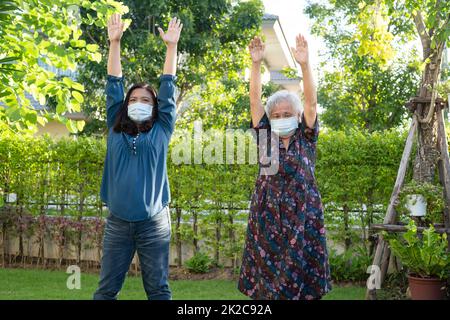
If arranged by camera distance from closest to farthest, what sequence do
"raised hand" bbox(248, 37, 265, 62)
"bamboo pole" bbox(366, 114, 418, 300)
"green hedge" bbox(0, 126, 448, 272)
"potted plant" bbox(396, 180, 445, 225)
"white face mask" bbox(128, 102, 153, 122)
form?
"white face mask" bbox(128, 102, 153, 122), "raised hand" bbox(248, 37, 265, 62), "potted plant" bbox(396, 180, 445, 225), "bamboo pole" bbox(366, 114, 418, 300), "green hedge" bbox(0, 126, 448, 272)

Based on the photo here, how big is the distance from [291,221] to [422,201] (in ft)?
8.91

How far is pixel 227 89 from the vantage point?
492 inches

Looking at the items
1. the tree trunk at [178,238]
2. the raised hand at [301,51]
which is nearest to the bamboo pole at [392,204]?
the tree trunk at [178,238]

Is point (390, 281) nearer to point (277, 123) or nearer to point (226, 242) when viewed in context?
point (226, 242)

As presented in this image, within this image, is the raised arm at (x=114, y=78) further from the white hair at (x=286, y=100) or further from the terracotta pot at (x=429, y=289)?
the terracotta pot at (x=429, y=289)

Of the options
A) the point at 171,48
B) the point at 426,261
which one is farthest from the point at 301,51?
the point at 426,261

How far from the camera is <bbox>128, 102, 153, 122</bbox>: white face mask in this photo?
3316 millimetres

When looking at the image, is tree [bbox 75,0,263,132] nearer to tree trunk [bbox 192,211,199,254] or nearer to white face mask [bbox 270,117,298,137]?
tree trunk [bbox 192,211,199,254]

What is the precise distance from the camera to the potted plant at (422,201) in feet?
17.8

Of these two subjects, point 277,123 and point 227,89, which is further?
point 227,89

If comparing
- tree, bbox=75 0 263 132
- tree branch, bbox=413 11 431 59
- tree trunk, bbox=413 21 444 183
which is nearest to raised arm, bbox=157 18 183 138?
tree trunk, bbox=413 21 444 183

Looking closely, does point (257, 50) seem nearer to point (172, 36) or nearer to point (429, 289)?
point (172, 36)
